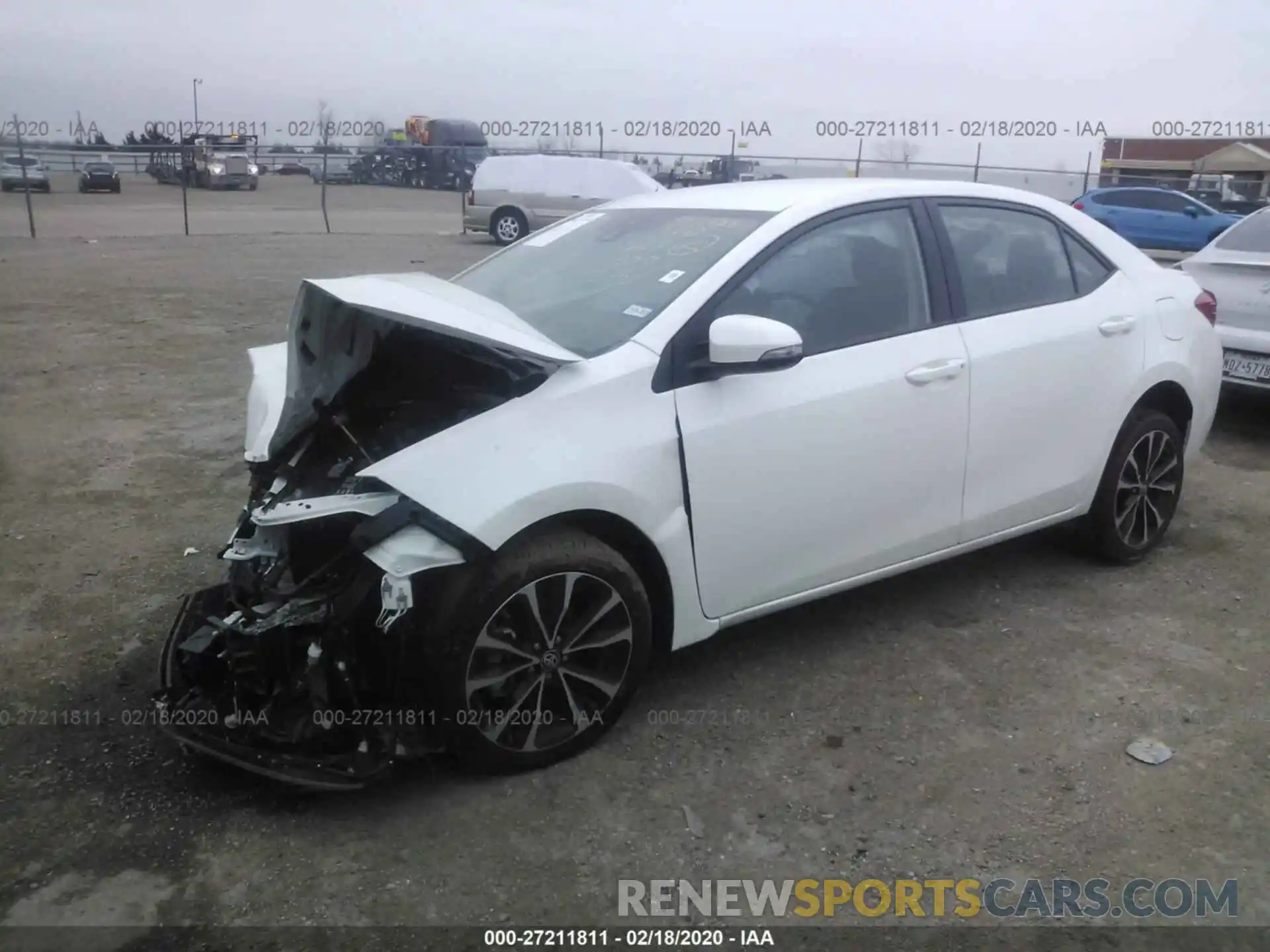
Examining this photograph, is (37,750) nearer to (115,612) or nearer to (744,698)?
(115,612)

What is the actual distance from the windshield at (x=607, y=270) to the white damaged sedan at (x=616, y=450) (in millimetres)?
15

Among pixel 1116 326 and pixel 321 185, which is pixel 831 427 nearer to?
pixel 1116 326

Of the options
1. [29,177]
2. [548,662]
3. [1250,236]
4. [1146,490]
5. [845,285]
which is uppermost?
[29,177]

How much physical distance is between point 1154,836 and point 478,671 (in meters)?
1.92

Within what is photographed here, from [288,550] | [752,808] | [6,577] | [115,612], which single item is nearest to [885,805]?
[752,808]

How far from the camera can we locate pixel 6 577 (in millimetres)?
4496

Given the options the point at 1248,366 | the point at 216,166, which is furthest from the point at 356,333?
the point at 216,166

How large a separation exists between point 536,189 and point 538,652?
17.7m

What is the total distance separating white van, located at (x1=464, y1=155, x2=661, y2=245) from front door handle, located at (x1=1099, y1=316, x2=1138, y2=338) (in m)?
15.0

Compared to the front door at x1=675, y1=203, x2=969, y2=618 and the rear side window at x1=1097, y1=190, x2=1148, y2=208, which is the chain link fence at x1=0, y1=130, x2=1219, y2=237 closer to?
the rear side window at x1=1097, y1=190, x2=1148, y2=208

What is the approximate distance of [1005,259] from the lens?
4.20 meters

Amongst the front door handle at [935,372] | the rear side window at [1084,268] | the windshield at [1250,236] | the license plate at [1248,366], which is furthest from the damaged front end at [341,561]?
the windshield at [1250,236]

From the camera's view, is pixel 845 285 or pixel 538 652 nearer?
pixel 538 652

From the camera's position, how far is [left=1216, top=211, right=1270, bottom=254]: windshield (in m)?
6.98
